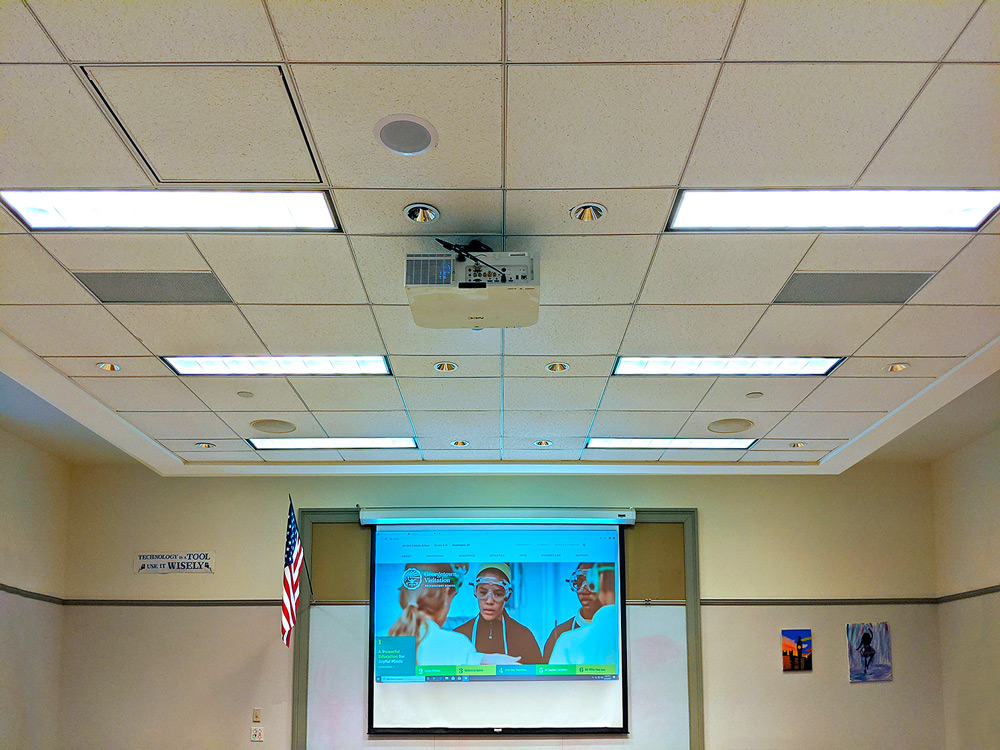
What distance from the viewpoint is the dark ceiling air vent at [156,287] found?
4.26 metres

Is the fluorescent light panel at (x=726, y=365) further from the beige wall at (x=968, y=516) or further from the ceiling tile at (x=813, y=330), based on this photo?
the beige wall at (x=968, y=516)

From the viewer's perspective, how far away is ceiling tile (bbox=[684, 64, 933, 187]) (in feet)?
9.43

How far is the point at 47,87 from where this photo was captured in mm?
2896

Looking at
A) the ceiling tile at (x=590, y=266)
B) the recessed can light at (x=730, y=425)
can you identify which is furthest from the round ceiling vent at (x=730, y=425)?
the ceiling tile at (x=590, y=266)

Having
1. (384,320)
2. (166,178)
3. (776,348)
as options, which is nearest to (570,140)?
(166,178)

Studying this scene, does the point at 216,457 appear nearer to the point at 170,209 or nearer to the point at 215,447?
the point at 215,447

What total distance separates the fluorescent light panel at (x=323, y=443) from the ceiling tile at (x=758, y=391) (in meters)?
2.48

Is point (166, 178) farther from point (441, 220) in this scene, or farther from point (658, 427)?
point (658, 427)

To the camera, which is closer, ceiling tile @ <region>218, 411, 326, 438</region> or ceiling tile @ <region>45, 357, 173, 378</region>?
ceiling tile @ <region>45, 357, 173, 378</region>

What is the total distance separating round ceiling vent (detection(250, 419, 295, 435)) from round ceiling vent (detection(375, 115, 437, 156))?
392cm

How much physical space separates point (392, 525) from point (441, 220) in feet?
16.7

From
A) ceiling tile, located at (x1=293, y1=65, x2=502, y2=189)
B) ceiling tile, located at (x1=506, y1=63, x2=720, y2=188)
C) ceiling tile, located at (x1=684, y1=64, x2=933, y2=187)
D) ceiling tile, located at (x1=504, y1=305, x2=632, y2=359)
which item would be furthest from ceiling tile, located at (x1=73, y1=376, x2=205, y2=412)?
ceiling tile, located at (x1=684, y1=64, x2=933, y2=187)

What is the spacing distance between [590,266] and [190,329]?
87.0 inches

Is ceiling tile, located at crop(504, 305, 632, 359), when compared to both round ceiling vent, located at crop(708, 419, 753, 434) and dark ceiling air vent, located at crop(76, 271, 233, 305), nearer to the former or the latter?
dark ceiling air vent, located at crop(76, 271, 233, 305)
